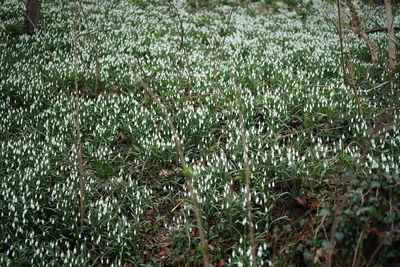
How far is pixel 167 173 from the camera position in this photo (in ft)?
14.2

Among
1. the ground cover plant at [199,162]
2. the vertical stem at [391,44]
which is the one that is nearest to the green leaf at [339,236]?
the ground cover plant at [199,162]

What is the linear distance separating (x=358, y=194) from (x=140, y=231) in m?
2.39

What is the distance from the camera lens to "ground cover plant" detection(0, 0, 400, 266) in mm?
2902

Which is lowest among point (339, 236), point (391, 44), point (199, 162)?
point (199, 162)

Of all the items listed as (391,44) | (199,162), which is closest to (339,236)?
(199,162)

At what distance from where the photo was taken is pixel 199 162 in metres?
4.24

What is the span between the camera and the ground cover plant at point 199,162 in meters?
2.90

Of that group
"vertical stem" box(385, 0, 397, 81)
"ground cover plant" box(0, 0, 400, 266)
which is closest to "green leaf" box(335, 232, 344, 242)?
"ground cover plant" box(0, 0, 400, 266)

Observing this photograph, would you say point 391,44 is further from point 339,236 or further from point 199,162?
point 339,236

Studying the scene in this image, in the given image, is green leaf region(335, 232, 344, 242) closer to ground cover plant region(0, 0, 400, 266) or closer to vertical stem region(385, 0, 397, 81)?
ground cover plant region(0, 0, 400, 266)

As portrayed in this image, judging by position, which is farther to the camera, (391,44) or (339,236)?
(391,44)

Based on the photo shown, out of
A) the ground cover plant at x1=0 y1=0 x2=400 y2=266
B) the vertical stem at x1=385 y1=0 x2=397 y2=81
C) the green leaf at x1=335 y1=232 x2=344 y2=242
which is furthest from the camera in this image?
the vertical stem at x1=385 y1=0 x2=397 y2=81

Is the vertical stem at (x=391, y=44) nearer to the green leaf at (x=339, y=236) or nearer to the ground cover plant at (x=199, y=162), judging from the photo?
the ground cover plant at (x=199, y=162)

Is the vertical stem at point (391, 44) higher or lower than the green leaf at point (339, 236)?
higher
